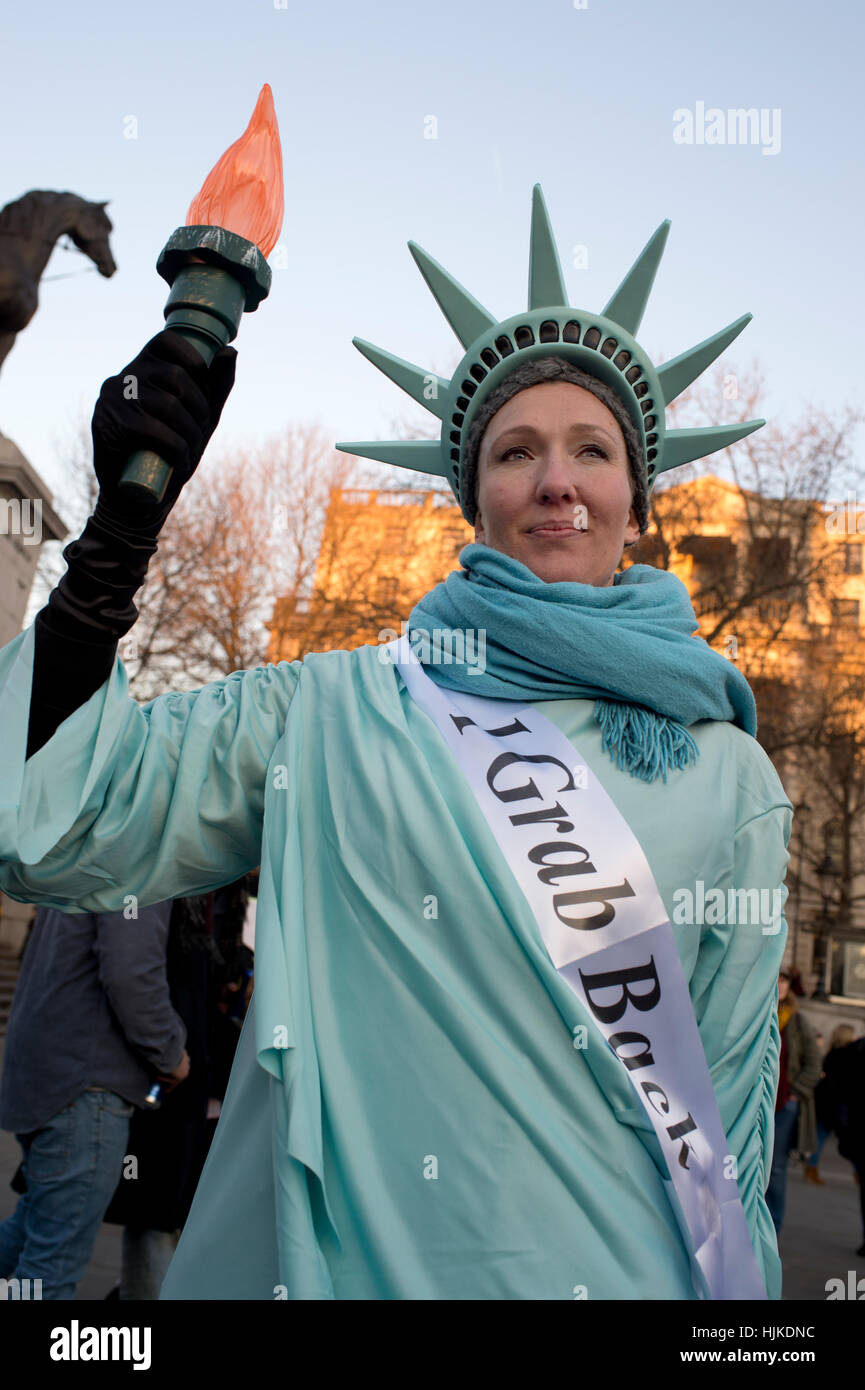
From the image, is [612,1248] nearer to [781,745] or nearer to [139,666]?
[781,745]

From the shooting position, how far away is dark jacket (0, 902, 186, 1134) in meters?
3.61

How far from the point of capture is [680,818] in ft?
5.60

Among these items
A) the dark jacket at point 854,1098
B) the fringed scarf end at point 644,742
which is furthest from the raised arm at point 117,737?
the dark jacket at point 854,1098

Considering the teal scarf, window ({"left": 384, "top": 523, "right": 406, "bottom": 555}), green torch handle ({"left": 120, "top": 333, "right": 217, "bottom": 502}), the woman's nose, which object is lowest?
the teal scarf

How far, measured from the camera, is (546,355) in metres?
2.09

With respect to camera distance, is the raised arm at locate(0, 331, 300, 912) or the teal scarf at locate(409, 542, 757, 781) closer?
the raised arm at locate(0, 331, 300, 912)

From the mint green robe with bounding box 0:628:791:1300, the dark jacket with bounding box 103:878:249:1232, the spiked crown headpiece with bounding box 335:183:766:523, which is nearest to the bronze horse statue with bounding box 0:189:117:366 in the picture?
the dark jacket with bounding box 103:878:249:1232

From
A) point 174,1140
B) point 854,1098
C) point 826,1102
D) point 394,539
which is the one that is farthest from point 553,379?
point 394,539

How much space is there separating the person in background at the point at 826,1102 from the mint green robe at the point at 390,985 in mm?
7307

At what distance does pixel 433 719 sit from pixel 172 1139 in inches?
112

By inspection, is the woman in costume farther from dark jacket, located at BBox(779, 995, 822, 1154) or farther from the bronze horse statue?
dark jacket, located at BBox(779, 995, 822, 1154)

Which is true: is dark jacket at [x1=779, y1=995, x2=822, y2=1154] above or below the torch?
below

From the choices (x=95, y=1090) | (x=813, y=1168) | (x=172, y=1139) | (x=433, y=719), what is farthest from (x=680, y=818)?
(x=813, y=1168)

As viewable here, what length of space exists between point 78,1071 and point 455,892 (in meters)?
2.58
